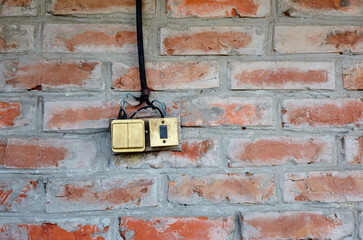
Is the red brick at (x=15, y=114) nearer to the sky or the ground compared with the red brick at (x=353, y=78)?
nearer to the ground

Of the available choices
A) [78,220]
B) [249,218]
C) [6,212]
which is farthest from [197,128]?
[6,212]

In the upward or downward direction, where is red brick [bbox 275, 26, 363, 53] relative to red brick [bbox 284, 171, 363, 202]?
upward

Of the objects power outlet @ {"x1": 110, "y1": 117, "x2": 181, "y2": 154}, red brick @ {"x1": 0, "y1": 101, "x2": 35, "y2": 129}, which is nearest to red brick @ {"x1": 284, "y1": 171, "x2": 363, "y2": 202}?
power outlet @ {"x1": 110, "y1": 117, "x2": 181, "y2": 154}

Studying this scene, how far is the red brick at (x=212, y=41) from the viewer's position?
761 mm

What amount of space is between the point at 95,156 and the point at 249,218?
42 centimetres

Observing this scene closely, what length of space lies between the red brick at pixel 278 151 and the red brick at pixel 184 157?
0.05 meters

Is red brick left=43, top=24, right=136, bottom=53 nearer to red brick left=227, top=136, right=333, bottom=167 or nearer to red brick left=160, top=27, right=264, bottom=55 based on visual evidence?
red brick left=160, top=27, right=264, bottom=55

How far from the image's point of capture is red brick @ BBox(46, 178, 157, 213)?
0.74 m

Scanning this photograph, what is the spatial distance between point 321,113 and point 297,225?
29cm

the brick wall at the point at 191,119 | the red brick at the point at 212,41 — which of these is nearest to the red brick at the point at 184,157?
the brick wall at the point at 191,119

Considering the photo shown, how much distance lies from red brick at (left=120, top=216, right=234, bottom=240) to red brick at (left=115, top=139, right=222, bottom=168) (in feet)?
0.44

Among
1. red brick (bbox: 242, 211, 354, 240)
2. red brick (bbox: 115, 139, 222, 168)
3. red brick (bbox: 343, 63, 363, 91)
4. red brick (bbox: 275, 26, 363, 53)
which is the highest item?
red brick (bbox: 275, 26, 363, 53)

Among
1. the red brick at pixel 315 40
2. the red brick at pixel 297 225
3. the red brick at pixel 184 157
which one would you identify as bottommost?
the red brick at pixel 297 225

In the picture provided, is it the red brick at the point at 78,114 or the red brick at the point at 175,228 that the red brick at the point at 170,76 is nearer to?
the red brick at the point at 78,114
